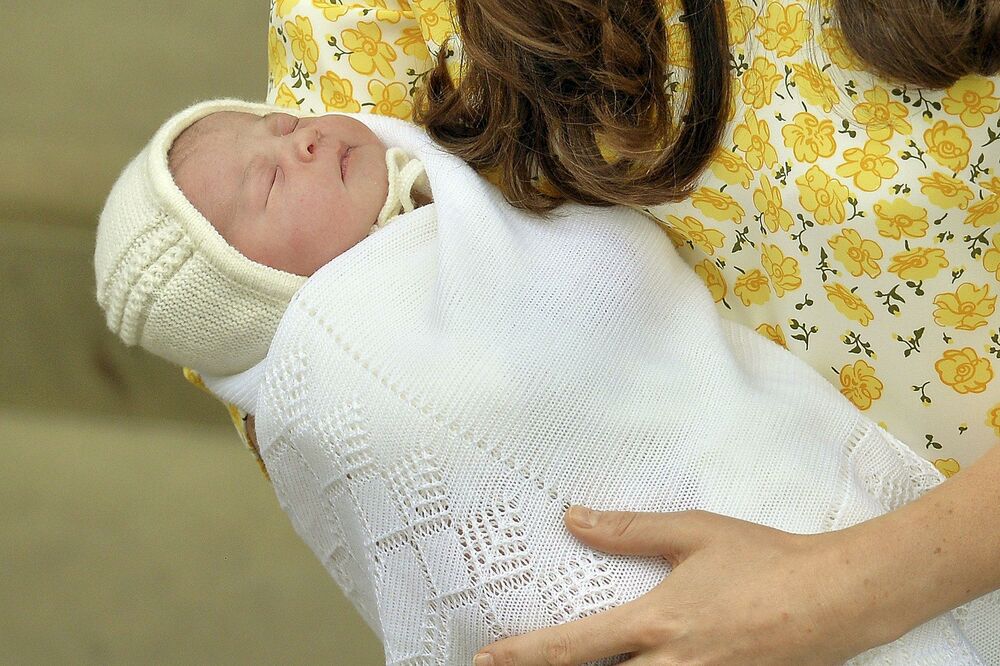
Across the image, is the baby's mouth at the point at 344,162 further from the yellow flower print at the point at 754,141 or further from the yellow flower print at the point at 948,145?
the yellow flower print at the point at 948,145

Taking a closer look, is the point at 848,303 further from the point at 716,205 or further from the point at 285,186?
the point at 285,186

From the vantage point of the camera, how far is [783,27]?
25.7 inches

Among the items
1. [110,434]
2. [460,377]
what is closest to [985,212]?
[460,377]

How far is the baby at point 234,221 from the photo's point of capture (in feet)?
2.43

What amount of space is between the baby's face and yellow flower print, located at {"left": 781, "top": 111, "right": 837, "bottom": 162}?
1.02 ft

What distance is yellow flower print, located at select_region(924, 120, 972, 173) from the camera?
1.96ft

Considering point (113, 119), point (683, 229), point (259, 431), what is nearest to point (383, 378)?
point (259, 431)

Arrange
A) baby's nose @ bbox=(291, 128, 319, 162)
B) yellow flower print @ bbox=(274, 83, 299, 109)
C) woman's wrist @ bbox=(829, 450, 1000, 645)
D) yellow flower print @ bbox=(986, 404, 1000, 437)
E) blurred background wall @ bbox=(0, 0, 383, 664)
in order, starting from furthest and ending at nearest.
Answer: blurred background wall @ bbox=(0, 0, 383, 664), yellow flower print @ bbox=(274, 83, 299, 109), baby's nose @ bbox=(291, 128, 319, 162), yellow flower print @ bbox=(986, 404, 1000, 437), woman's wrist @ bbox=(829, 450, 1000, 645)

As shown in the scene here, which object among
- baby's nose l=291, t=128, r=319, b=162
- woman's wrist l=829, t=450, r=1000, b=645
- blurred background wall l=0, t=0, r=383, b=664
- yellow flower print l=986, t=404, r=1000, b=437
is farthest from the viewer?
blurred background wall l=0, t=0, r=383, b=664

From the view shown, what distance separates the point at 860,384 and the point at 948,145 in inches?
7.3

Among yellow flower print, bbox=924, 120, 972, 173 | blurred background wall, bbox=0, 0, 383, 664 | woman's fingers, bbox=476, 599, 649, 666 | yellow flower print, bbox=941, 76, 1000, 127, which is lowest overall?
blurred background wall, bbox=0, 0, 383, 664

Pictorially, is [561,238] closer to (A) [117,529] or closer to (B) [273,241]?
(B) [273,241]

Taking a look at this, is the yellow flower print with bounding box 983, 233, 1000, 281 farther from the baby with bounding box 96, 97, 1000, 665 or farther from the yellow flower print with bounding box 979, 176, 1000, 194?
the baby with bounding box 96, 97, 1000, 665

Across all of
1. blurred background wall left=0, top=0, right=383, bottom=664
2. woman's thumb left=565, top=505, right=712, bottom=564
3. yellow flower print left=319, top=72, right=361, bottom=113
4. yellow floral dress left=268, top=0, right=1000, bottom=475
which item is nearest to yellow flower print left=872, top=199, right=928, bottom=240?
yellow floral dress left=268, top=0, right=1000, bottom=475
